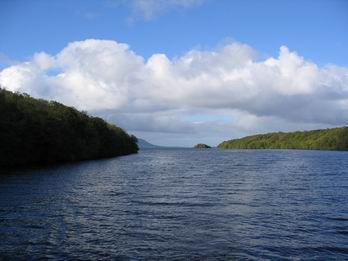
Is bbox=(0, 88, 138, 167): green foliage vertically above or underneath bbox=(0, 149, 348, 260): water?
above

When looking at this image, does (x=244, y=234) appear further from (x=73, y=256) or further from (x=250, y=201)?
(x=250, y=201)

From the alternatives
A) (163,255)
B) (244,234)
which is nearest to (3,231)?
(163,255)

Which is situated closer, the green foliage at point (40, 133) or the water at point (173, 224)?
the water at point (173, 224)

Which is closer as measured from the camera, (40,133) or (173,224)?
(173,224)

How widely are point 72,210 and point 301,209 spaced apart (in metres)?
15.1

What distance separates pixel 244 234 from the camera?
1986 cm

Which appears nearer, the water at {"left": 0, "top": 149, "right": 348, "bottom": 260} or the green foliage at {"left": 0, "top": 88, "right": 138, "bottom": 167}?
the water at {"left": 0, "top": 149, "right": 348, "bottom": 260}

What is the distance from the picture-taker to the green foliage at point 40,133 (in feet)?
220

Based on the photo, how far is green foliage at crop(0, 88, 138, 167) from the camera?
67.0m

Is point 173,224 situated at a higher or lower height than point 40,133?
lower

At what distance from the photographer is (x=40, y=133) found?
81.4m

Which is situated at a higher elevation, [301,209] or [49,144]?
[49,144]

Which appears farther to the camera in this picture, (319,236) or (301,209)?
(301,209)

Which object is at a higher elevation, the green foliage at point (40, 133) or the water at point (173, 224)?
the green foliage at point (40, 133)
